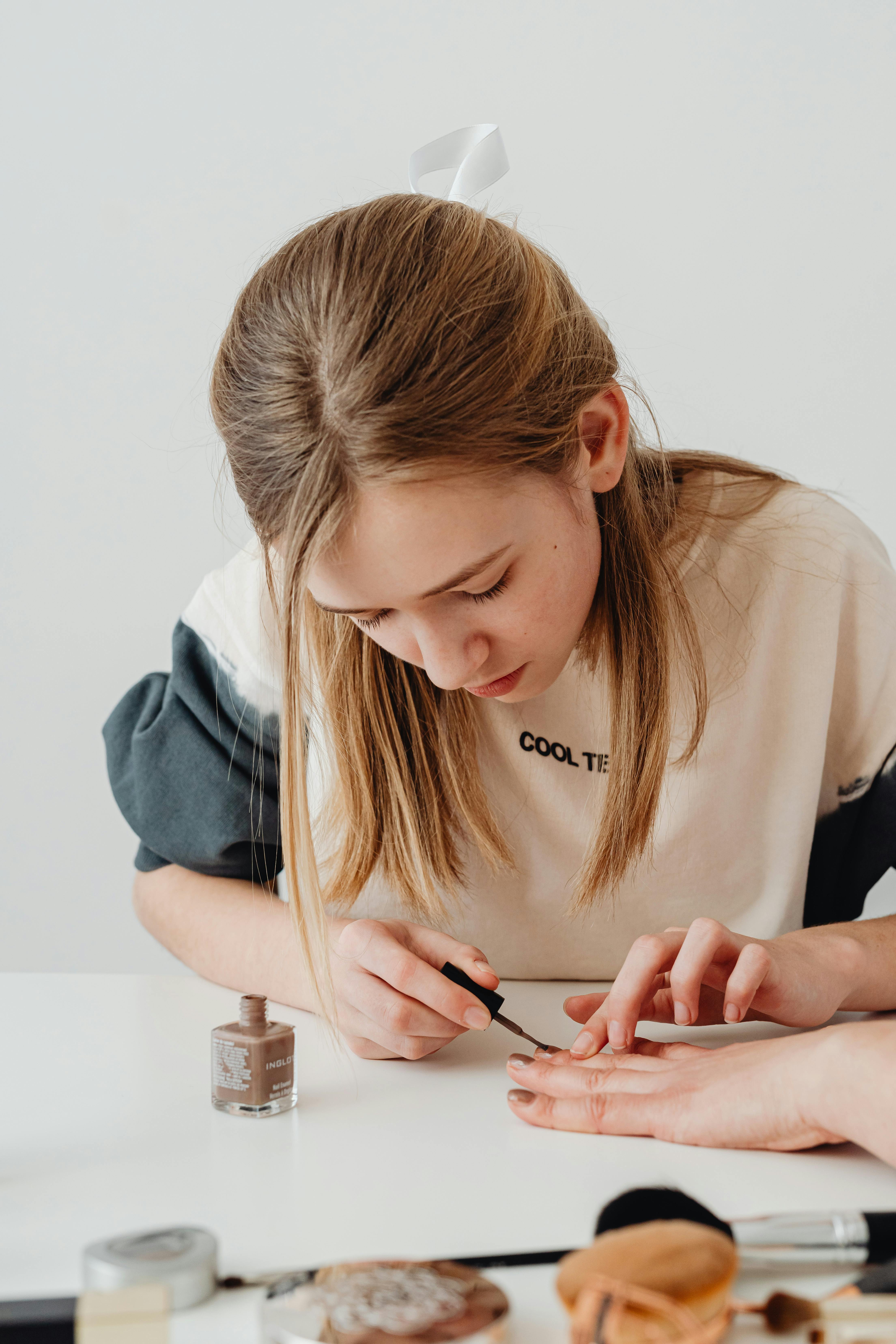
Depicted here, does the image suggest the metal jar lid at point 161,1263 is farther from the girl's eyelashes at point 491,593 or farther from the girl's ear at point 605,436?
the girl's ear at point 605,436

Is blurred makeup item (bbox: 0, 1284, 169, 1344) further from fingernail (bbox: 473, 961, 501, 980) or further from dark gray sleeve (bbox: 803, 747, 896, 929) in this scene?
dark gray sleeve (bbox: 803, 747, 896, 929)

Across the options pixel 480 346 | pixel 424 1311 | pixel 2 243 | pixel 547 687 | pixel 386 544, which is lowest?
pixel 424 1311

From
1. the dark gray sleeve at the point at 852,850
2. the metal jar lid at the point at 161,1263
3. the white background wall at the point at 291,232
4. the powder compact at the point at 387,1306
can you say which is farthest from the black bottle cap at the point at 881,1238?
the white background wall at the point at 291,232

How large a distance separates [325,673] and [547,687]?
19 centimetres

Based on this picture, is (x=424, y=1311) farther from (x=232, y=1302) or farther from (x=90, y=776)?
(x=90, y=776)

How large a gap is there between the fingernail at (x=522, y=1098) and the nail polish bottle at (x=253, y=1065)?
138 millimetres

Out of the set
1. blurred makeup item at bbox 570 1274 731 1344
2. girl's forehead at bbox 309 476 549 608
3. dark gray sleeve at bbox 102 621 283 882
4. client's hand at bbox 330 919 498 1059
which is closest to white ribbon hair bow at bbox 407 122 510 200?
girl's forehead at bbox 309 476 549 608

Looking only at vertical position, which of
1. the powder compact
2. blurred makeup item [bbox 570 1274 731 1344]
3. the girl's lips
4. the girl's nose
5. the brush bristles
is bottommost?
the brush bristles

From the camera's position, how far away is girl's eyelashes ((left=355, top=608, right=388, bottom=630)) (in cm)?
76

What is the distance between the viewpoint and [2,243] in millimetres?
1588

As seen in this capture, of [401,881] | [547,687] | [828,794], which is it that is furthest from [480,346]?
[828,794]

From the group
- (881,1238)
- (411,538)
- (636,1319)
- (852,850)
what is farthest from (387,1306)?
(852,850)

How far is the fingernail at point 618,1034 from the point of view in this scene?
733mm

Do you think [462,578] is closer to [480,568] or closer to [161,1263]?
[480,568]
